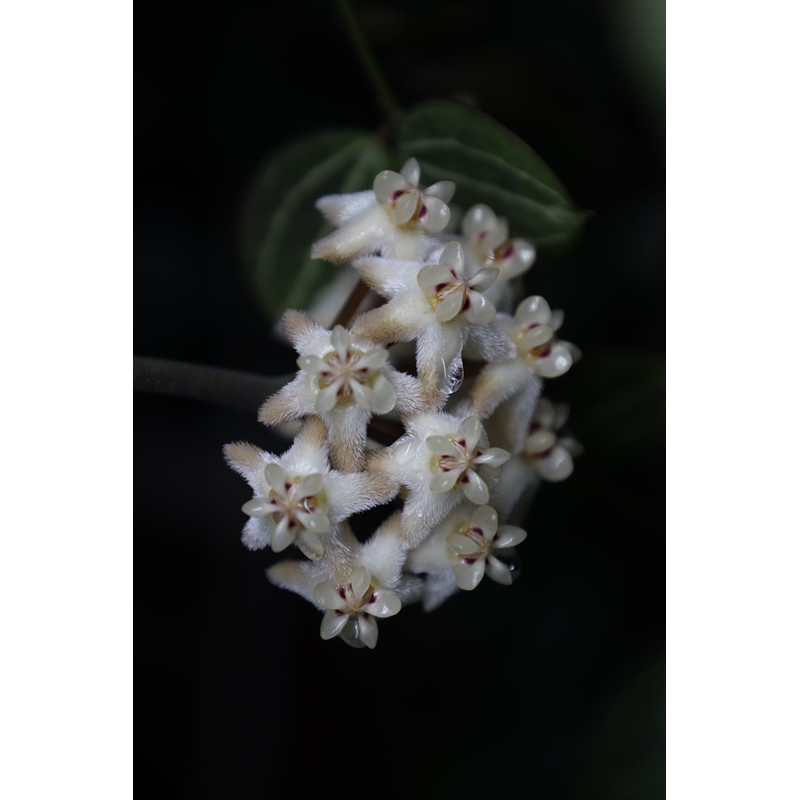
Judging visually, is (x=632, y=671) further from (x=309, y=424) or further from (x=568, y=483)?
(x=309, y=424)

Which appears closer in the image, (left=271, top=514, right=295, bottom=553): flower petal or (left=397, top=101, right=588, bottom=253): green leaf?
(left=271, top=514, right=295, bottom=553): flower petal

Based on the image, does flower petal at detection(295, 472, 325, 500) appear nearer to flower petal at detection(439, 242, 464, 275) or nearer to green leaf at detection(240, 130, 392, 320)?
flower petal at detection(439, 242, 464, 275)

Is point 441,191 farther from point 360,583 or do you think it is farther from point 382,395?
point 360,583

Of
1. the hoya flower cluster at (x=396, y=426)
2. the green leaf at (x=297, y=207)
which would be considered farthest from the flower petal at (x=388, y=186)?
the green leaf at (x=297, y=207)

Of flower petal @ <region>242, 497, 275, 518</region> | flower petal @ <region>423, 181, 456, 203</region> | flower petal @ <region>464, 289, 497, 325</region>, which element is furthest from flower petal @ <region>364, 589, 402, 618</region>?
flower petal @ <region>423, 181, 456, 203</region>

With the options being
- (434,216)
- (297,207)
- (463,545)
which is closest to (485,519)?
(463,545)

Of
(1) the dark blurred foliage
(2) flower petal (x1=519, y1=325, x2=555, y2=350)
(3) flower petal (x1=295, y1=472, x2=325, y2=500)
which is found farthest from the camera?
(1) the dark blurred foliage

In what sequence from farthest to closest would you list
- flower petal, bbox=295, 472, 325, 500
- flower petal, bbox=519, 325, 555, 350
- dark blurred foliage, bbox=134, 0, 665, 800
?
dark blurred foliage, bbox=134, 0, 665, 800, flower petal, bbox=519, 325, 555, 350, flower petal, bbox=295, 472, 325, 500
